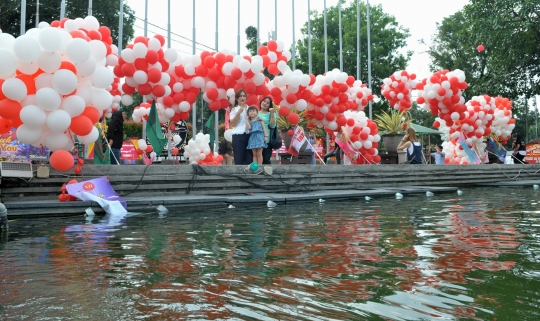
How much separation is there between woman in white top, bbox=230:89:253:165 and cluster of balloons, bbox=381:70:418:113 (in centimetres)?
840

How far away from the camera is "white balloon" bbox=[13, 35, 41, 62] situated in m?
6.74

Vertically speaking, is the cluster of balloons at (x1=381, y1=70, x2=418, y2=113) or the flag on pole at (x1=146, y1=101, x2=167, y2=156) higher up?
the cluster of balloons at (x1=381, y1=70, x2=418, y2=113)

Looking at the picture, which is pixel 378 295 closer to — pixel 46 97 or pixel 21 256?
pixel 21 256

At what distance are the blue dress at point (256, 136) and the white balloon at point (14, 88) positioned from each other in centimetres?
465

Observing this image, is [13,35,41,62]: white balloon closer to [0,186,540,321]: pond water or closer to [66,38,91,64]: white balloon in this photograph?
[66,38,91,64]: white balloon

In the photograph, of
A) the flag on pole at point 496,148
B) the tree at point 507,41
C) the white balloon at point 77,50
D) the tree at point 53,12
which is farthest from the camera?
the tree at point 53,12

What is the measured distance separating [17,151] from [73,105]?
5.00 feet

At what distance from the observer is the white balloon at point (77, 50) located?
7.11m

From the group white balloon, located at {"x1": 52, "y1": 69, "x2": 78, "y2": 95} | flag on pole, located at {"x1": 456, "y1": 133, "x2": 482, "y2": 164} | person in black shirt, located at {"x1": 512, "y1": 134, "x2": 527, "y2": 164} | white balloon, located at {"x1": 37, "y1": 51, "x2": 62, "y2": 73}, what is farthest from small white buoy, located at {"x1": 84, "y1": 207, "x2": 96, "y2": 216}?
person in black shirt, located at {"x1": 512, "y1": 134, "x2": 527, "y2": 164}

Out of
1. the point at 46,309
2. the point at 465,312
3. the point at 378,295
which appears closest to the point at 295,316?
the point at 378,295

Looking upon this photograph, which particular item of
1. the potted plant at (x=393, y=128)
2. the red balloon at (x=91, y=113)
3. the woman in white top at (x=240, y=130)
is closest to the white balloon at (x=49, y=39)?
the red balloon at (x=91, y=113)

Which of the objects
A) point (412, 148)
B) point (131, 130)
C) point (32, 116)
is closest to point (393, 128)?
point (412, 148)

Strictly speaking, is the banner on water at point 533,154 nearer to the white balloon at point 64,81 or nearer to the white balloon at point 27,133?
the white balloon at point 64,81

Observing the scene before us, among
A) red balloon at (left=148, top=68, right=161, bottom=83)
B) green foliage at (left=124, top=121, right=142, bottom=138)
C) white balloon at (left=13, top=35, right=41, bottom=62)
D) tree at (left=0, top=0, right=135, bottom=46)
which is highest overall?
tree at (left=0, top=0, right=135, bottom=46)
